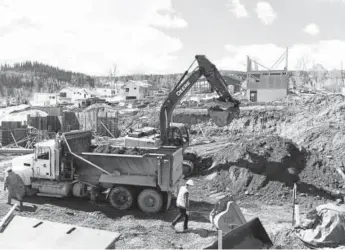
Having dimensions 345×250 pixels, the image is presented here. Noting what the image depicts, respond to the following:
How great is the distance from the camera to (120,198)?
1077cm

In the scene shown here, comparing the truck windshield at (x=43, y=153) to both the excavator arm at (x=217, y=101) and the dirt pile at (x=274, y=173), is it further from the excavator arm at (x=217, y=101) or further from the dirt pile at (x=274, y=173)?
the dirt pile at (x=274, y=173)

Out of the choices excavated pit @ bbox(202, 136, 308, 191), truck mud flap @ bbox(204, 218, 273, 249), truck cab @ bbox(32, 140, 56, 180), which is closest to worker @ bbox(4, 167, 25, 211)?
truck cab @ bbox(32, 140, 56, 180)

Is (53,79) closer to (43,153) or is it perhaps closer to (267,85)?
(267,85)

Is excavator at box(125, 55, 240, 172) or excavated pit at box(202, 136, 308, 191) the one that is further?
excavator at box(125, 55, 240, 172)

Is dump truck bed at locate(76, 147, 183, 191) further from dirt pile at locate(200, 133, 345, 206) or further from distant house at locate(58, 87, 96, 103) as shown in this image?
distant house at locate(58, 87, 96, 103)

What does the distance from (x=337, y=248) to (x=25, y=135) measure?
23648 millimetres

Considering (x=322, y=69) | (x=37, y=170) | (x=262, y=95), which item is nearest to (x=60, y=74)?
(x=322, y=69)

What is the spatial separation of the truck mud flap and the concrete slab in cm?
272

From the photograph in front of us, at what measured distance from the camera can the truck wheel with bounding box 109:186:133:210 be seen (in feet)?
35.1

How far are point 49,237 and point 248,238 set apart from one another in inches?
171

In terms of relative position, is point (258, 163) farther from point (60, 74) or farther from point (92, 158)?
point (60, 74)

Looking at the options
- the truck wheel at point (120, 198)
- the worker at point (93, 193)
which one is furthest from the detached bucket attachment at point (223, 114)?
the worker at point (93, 193)

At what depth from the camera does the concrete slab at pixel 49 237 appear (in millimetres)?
5129

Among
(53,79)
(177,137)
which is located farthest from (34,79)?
(177,137)
